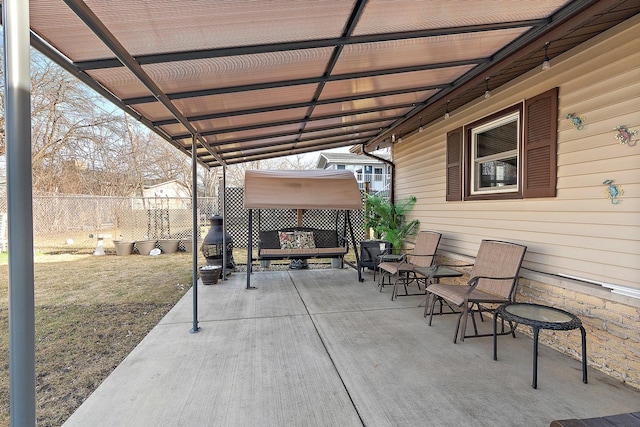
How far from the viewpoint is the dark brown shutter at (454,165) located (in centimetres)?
474

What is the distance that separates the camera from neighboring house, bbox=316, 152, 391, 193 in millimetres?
20422

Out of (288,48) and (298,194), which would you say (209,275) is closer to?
(298,194)

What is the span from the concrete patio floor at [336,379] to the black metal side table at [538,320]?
20cm

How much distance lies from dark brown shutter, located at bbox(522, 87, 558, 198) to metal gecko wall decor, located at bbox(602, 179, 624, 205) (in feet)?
1.60

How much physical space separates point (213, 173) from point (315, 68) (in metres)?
21.8

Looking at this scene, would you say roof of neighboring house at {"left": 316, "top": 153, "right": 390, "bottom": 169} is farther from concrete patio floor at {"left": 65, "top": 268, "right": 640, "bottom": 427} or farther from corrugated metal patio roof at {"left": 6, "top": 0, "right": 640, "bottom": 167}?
concrete patio floor at {"left": 65, "top": 268, "right": 640, "bottom": 427}

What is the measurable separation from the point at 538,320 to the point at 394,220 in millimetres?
4035

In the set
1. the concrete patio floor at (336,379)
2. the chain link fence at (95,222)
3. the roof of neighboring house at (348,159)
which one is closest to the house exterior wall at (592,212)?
the concrete patio floor at (336,379)

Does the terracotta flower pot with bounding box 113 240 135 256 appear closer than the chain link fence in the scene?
Yes

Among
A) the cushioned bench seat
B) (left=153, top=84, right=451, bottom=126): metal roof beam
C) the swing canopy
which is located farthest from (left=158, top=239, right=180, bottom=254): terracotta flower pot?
(left=153, top=84, right=451, bottom=126): metal roof beam

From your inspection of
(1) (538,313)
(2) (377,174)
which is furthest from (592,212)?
(2) (377,174)

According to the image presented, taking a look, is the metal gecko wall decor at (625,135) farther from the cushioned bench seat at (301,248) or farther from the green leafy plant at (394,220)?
the cushioned bench seat at (301,248)

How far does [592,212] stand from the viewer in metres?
2.82

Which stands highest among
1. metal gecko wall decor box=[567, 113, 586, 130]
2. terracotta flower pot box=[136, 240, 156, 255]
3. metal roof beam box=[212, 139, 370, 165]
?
metal roof beam box=[212, 139, 370, 165]
